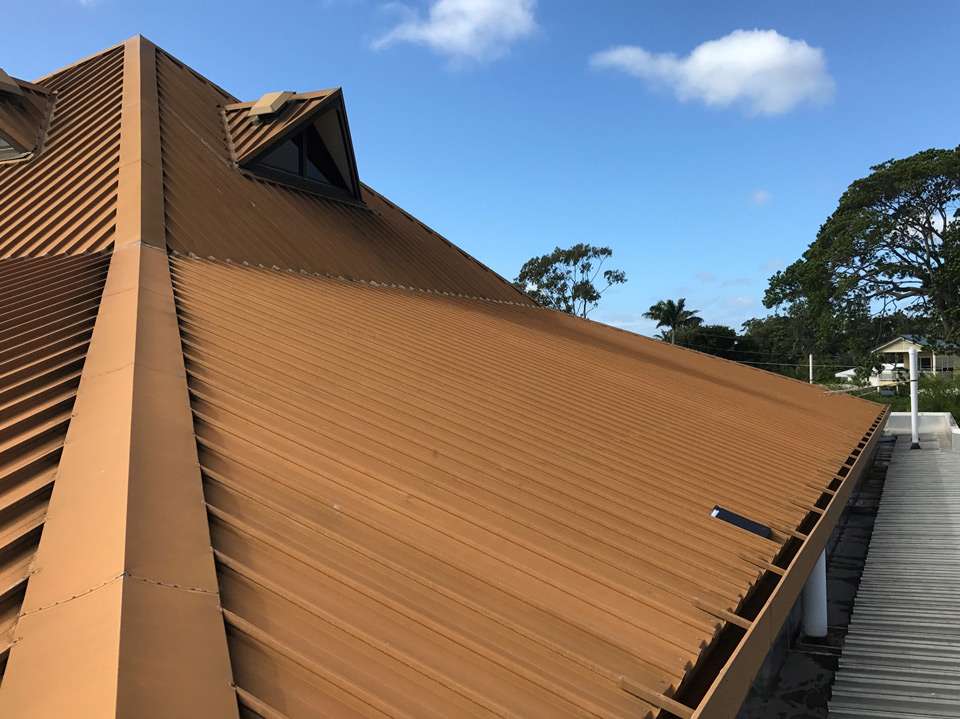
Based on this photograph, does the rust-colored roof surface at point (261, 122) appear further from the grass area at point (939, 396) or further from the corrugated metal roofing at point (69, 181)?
the grass area at point (939, 396)

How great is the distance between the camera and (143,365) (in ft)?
12.0

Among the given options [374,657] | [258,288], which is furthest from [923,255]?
[374,657]

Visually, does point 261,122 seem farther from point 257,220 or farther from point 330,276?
point 330,276

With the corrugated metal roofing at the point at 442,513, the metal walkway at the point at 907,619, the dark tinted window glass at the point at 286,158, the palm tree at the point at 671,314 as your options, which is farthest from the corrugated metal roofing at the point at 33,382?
the palm tree at the point at 671,314

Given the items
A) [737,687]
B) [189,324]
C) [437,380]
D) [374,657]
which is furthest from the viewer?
[437,380]

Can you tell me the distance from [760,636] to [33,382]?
380 cm

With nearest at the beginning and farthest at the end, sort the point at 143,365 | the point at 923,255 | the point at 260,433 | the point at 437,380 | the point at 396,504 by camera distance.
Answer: the point at 396,504, the point at 260,433, the point at 143,365, the point at 437,380, the point at 923,255

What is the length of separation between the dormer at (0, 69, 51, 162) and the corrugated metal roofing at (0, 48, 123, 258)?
0.47ft

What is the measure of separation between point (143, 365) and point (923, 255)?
39.1 m

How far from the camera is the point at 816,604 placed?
7.04 metres

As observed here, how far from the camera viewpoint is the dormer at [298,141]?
9.46 metres

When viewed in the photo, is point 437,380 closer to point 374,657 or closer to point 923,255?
point 374,657

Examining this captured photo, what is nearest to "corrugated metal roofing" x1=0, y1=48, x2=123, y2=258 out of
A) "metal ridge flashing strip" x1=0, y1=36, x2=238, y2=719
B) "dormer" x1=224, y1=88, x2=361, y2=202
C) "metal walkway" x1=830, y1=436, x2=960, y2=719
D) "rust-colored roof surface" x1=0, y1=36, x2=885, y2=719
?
"rust-colored roof surface" x1=0, y1=36, x2=885, y2=719

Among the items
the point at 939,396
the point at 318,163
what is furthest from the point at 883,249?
the point at 318,163
